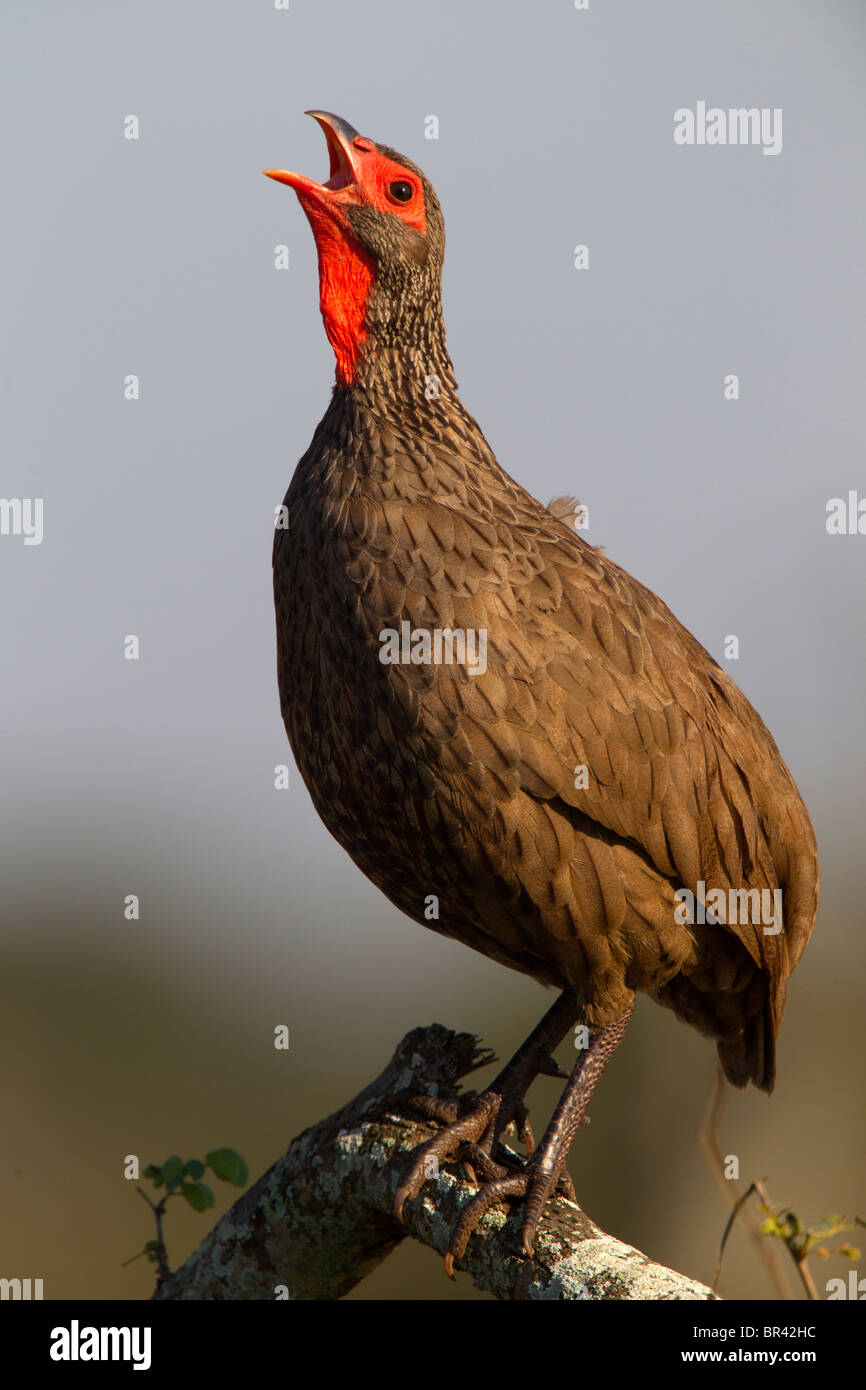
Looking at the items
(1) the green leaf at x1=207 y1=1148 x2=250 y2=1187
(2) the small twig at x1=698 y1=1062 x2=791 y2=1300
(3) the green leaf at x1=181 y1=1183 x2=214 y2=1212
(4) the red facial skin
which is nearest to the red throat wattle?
(4) the red facial skin

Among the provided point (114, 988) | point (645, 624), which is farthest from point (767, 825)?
point (114, 988)

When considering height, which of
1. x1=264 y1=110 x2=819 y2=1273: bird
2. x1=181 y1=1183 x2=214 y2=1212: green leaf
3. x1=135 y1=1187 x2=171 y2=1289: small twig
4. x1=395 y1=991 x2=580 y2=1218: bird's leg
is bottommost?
x1=135 y1=1187 x2=171 y2=1289: small twig

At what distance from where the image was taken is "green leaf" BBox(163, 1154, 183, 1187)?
3805 mm

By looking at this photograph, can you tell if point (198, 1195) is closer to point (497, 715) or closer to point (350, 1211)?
point (350, 1211)

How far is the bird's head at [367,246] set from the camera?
12.5 feet

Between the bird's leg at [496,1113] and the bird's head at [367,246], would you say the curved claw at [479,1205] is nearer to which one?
the bird's leg at [496,1113]

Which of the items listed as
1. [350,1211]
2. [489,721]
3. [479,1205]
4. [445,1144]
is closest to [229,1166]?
[350,1211]

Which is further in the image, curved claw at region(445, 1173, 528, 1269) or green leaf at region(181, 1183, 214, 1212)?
green leaf at region(181, 1183, 214, 1212)

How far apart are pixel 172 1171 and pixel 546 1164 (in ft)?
3.66

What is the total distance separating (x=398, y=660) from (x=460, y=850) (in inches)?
21.4

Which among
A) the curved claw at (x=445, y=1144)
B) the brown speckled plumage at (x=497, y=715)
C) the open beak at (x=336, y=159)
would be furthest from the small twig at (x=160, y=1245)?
the open beak at (x=336, y=159)

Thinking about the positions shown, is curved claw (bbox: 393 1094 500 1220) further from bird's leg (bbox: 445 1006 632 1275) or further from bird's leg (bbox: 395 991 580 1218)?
bird's leg (bbox: 445 1006 632 1275)

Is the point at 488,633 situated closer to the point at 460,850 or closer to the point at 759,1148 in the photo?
the point at 460,850

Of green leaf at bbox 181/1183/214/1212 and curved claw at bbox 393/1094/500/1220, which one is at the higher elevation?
curved claw at bbox 393/1094/500/1220
